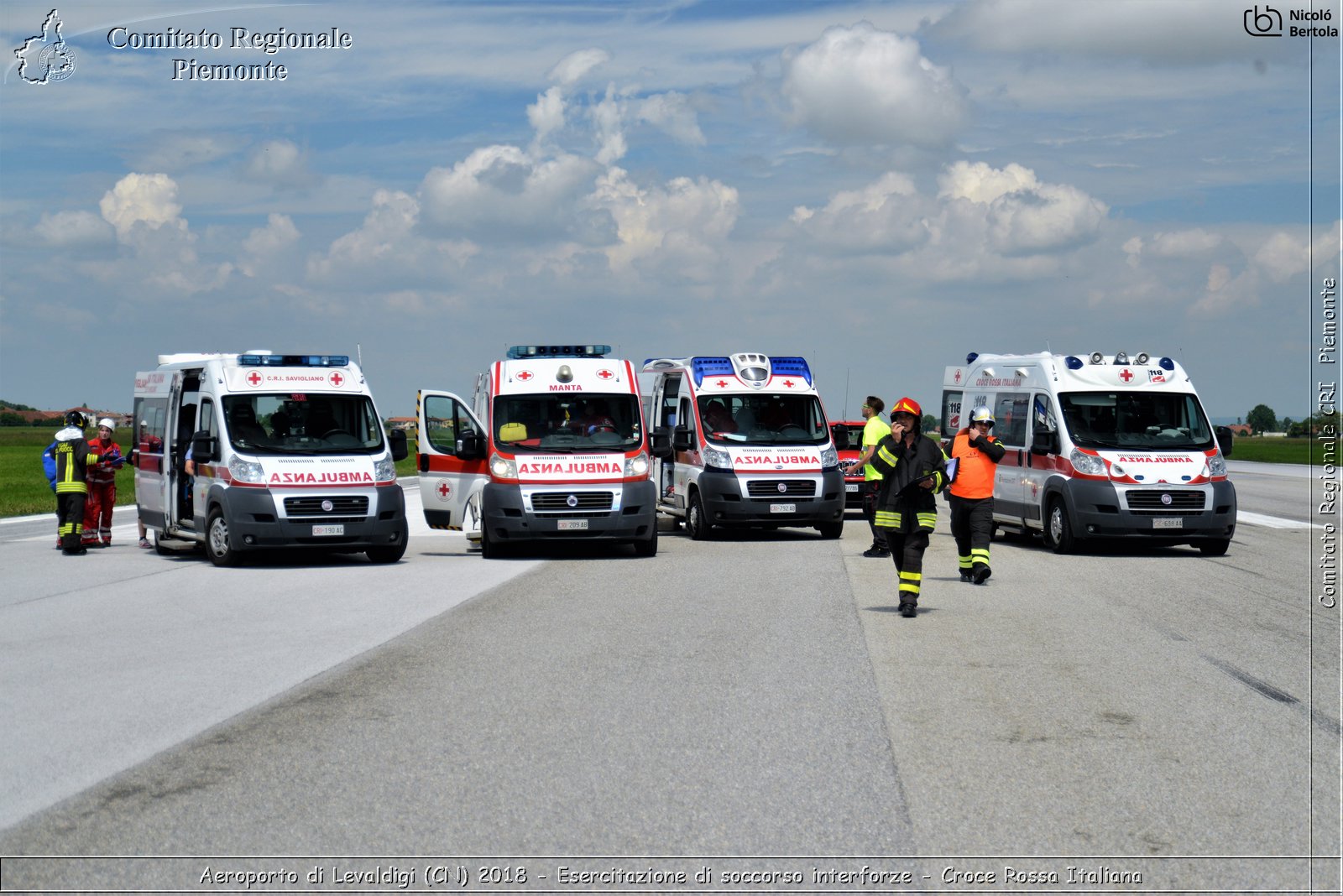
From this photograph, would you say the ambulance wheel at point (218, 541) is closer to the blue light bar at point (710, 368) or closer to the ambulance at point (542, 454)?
the ambulance at point (542, 454)

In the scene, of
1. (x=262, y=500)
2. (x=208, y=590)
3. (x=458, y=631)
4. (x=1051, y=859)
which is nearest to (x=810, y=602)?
(x=458, y=631)

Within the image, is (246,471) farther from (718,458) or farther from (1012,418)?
(1012,418)

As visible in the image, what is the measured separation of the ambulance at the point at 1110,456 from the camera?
19.0 metres

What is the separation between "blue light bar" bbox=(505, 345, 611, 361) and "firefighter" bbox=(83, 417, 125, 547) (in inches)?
219

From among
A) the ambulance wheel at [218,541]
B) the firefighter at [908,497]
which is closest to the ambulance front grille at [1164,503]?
the firefighter at [908,497]

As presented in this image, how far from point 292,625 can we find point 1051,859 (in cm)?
813

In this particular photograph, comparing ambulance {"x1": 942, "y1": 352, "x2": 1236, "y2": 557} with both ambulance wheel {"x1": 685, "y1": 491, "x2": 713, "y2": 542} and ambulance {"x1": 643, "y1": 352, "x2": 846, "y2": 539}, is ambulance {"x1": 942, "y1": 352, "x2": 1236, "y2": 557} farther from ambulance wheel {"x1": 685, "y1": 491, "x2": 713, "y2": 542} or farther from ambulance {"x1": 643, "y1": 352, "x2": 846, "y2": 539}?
ambulance wheel {"x1": 685, "y1": 491, "x2": 713, "y2": 542}

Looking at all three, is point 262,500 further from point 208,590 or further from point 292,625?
point 292,625

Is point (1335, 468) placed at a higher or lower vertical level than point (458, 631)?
higher

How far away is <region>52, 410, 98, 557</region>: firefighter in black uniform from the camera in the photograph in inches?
791

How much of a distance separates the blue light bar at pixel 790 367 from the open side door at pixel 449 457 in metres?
5.35

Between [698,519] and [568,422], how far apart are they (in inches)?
150

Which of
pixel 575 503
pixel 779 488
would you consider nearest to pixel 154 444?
pixel 575 503

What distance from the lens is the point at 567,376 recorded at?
19.9 meters
